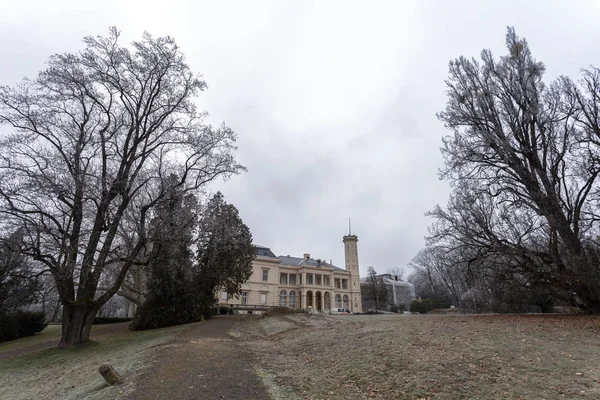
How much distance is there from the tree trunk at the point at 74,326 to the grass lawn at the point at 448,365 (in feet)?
35.9

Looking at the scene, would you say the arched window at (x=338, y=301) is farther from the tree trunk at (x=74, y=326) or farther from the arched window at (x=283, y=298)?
the tree trunk at (x=74, y=326)

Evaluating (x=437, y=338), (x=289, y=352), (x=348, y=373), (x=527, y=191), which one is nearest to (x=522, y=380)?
(x=348, y=373)

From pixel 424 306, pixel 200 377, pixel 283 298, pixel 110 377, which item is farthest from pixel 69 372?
pixel 283 298

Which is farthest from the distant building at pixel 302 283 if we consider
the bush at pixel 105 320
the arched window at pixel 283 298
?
the bush at pixel 105 320

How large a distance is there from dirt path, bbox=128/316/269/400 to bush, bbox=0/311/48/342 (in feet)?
71.3

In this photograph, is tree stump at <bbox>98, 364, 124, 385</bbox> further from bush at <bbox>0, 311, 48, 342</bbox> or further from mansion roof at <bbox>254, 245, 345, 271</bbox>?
mansion roof at <bbox>254, 245, 345, 271</bbox>

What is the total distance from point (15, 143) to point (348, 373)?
17186mm

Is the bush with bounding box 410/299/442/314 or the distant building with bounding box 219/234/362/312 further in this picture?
the distant building with bounding box 219/234/362/312

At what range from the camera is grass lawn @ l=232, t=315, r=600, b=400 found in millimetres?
6336

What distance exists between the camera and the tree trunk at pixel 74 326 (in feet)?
56.7

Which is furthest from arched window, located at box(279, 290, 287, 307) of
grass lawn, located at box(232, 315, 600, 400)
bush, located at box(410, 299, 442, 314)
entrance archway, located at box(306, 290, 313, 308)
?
grass lawn, located at box(232, 315, 600, 400)

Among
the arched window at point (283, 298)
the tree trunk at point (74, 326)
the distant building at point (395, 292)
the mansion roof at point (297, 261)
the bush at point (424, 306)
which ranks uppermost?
the mansion roof at point (297, 261)

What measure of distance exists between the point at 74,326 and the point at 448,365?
710 inches

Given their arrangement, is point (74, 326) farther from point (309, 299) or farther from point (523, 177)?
point (309, 299)
